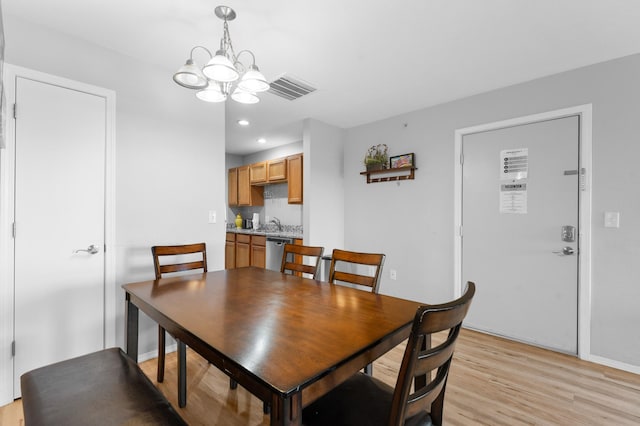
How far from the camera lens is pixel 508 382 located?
2137 millimetres

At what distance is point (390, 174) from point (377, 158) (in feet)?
0.88

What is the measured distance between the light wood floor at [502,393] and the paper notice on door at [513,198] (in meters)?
1.30

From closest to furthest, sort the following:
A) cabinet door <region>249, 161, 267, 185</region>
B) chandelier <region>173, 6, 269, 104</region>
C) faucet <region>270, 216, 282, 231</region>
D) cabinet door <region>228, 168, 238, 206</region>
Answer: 1. chandelier <region>173, 6, 269, 104</region>
2. cabinet door <region>249, 161, 267, 185</region>
3. faucet <region>270, 216, 282, 231</region>
4. cabinet door <region>228, 168, 238, 206</region>

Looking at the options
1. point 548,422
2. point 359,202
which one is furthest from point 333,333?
point 359,202

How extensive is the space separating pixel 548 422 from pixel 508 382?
412mm

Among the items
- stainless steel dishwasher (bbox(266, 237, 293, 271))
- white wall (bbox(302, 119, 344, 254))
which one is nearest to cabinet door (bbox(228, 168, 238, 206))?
stainless steel dishwasher (bbox(266, 237, 293, 271))

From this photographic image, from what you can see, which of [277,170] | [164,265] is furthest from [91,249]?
[277,170]

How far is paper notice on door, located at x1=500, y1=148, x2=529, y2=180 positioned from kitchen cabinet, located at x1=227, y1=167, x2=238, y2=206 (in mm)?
4579

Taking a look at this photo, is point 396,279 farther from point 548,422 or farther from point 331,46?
point 331,46

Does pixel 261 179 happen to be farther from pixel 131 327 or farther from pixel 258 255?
pixel 131 327

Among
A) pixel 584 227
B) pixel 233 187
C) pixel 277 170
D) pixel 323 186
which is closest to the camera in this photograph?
pixel 584 227

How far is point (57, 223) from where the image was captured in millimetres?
2025

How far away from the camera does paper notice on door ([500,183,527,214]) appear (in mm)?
2811

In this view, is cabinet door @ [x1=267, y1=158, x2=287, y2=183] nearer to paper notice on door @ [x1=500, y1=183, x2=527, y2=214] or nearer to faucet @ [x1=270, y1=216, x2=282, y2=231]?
faucet @ [x1=270, y1=216, x2=282, y2=231]
